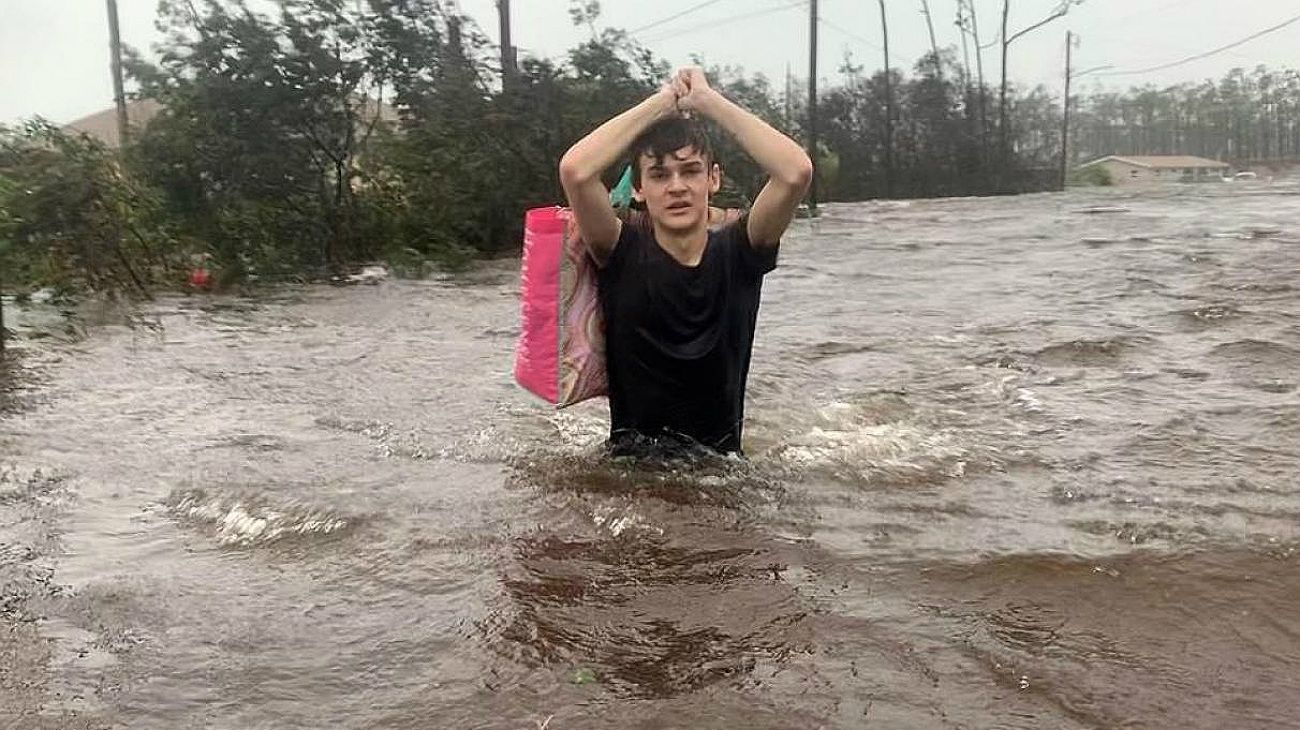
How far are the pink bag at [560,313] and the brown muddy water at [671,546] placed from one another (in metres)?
0.31

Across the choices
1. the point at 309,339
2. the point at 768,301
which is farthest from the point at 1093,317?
the point at 309,339

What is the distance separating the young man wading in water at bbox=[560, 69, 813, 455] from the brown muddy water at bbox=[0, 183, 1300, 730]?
0.88 feet

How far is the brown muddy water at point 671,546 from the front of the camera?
2.30 m

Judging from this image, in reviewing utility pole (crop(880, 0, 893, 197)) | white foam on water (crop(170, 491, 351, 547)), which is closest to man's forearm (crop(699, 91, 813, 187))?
white foam on water (crop(170, 491, 351, 547))

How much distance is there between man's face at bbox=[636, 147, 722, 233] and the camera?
389 cm

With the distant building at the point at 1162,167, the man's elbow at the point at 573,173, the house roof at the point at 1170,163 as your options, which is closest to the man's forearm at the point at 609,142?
the man's elbow at the point at 573,173

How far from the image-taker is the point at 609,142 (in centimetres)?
377

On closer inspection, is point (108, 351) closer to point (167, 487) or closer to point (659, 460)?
point (167, 487)

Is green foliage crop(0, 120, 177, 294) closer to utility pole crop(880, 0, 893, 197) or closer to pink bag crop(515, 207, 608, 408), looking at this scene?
pink bag crop(515, 207, 608, 408)

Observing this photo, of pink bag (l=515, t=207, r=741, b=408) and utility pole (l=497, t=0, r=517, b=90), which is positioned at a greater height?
utility pole (l=497, t=0, r=517, b=90)

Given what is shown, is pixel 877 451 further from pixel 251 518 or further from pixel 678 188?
pixel 251 518

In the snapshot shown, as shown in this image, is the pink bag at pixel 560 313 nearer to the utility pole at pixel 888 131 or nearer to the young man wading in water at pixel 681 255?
the young man wading in water at pixel 681 255

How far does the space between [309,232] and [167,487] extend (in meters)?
12.0

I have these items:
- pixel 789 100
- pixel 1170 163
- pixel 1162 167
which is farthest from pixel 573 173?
pixel 1170 163
